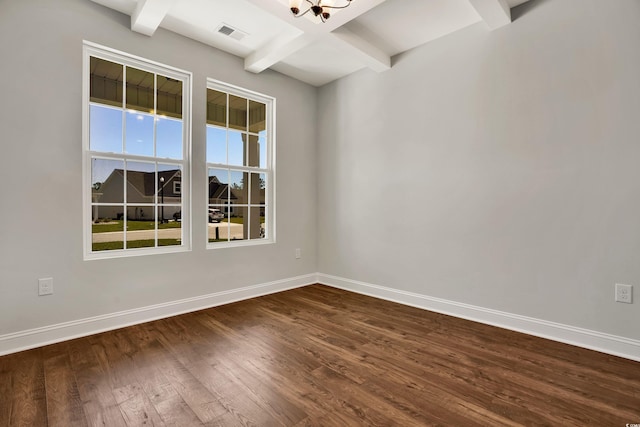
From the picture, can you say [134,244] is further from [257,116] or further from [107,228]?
[257,116]

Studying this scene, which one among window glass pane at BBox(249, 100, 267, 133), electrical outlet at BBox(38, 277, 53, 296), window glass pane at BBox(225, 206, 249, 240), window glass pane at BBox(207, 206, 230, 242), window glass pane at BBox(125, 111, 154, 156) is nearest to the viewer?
electrical outlet at BBox(38, 277, 53, 296)

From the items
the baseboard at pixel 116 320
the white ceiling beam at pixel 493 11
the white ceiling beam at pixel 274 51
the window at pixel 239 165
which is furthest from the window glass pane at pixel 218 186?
the white ceiling beam at pixel 493 11

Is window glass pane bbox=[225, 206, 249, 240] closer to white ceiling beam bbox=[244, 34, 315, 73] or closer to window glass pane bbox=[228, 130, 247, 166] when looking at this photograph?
window glass pane bbox=[228, 130, 247, 166]

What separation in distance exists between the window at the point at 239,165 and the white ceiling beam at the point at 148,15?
0.77m

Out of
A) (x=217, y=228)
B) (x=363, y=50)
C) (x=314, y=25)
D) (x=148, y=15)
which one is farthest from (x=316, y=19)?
(x=217, y=228)

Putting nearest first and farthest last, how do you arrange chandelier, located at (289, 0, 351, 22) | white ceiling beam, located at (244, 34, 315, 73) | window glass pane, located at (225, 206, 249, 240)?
chandelier, located at (289, 0, 351, 22) < white ceiling beam, located at (244, 34, 315, 73) < window glass pane, located at (225, 206, 249, 240)

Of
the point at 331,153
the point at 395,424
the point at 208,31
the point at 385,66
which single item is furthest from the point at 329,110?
the point at 395,424

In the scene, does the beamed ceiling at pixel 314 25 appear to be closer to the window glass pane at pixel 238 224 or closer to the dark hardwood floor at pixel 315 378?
the window glass pane at pixel 238 224

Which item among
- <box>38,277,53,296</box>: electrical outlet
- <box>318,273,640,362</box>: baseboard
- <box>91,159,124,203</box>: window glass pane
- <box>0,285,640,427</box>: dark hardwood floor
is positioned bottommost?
<box>0,285,640,427</box>: dark hardwood floor

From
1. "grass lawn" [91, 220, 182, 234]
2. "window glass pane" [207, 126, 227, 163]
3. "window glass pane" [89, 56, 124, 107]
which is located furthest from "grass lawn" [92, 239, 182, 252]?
"window glass pane" [89, 56, 124, 107]

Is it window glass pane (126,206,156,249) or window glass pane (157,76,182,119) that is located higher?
window glass pane (157,76,182,119)

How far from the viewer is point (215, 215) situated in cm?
370

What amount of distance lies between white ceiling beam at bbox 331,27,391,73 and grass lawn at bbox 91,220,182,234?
258 cm

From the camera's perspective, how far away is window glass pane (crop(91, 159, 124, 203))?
286 centimetres
